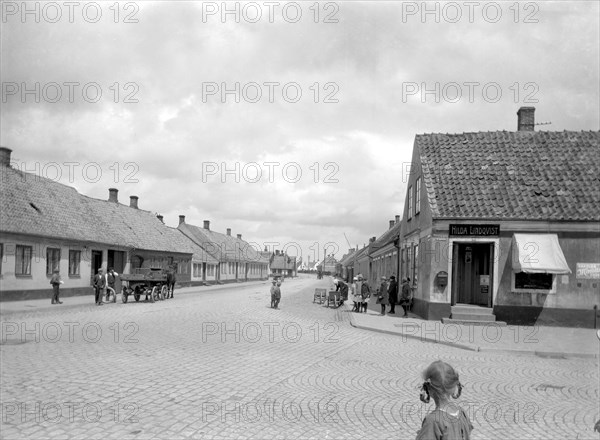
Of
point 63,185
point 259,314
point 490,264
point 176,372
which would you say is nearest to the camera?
point 176,372

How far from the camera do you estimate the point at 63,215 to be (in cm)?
2833

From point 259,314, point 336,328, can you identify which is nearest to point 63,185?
point 259,314

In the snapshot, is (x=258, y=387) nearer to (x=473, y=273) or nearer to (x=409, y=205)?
(x=473, y=273)

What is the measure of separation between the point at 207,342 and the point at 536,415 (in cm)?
774

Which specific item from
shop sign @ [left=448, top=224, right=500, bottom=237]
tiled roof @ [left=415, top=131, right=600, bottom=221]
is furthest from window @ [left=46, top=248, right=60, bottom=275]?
shop sign @ [left=448, top=224, right=500, bottom=237]

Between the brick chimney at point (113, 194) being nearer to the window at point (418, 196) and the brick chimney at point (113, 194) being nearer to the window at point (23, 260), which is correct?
the window at point (23, 260)

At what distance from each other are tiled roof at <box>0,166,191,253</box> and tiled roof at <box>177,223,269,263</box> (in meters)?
15.2

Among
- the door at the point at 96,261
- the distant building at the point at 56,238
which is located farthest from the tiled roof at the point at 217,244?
the door at the point at 96,261

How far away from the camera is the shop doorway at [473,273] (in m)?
18.4

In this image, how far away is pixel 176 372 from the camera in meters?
8.67

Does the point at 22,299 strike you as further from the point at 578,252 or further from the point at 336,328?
the point at 578,252

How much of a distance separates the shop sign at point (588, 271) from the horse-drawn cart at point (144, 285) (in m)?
19.1

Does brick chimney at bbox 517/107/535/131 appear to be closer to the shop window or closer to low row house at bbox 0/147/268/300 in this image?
the shop window

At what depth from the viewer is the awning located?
637 inches
